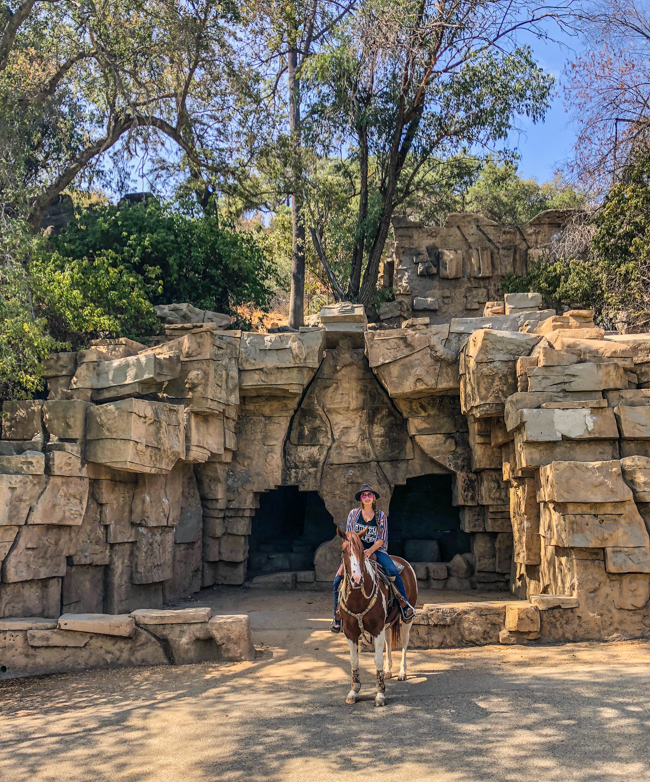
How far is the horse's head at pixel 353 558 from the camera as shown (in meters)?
5.95

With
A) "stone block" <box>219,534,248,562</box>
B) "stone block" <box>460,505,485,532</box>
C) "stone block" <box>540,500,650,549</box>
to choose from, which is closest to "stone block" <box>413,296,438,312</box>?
"stone block" <box>460,505,485,532</box>

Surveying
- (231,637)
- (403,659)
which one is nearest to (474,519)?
(403,659)

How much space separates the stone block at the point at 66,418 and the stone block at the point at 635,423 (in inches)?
299

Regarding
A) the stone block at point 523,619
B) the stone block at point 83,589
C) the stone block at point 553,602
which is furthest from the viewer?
the stone block at point 83,589

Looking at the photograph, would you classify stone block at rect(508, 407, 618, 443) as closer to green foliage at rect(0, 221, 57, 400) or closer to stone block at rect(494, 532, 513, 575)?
stone block at rect(494, 532, 513, 575)

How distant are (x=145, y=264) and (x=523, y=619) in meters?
11.1

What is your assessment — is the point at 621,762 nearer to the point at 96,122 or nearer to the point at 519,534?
the point at 519,534

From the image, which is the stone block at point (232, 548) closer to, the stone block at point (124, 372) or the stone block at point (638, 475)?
the stone block at point (124, 372)

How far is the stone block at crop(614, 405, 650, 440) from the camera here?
8984mm

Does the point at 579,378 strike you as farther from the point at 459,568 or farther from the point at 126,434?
the point at 126,434

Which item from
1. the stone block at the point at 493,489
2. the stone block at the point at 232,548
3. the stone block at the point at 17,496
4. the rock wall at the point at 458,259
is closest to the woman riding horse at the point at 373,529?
the stone block at the point at 17,496

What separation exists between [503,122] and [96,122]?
9.70m

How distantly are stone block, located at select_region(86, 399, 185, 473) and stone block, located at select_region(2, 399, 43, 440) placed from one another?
2.76 ft

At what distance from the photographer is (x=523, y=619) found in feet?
27.2
